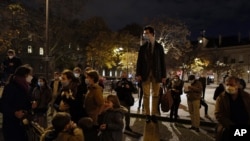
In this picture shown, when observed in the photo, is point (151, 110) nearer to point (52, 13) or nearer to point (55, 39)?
point (52, 13)

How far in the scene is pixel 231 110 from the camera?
6.00 metres

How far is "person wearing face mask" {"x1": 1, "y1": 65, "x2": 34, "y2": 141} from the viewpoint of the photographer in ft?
20.7

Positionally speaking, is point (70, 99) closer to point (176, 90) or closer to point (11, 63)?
point (11, 63)

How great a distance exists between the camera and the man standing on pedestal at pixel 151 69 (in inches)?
317

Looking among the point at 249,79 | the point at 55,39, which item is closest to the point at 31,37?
the point at 55,39

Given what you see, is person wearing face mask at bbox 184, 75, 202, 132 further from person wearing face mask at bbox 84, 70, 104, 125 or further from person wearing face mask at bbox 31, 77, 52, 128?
person wearing face mask at bbox 84, 70, 104, 125

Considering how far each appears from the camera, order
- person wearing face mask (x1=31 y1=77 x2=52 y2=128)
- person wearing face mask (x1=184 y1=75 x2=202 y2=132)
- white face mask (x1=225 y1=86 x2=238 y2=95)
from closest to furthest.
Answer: white face mask (x1=225 y1=86 x2=238 y2=95), person wearing face mask (x1=31 y1=77 x2=52 y2=128), person wearing face mask (x1=184 y1=75 x2=202 y2=132)

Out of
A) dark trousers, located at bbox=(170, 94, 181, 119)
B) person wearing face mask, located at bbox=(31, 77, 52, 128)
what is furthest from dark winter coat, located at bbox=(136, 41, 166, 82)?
dark trousers, located at bbox=(170, 94, 181, 119)

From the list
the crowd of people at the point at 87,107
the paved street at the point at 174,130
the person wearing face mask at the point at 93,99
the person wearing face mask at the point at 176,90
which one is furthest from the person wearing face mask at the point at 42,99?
the person wearing face mask at the point at 176,90

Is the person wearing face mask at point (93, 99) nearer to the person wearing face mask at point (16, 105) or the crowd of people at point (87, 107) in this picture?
the crowd of people at point (87, 107)

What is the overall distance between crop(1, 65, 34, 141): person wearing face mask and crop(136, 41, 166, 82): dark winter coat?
2728 mm

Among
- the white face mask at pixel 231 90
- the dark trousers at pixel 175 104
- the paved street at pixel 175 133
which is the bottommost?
the paved street at pixel 175 133

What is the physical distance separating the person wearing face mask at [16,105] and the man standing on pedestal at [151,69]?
2735 millimetres

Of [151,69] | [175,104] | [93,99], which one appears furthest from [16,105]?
[175,104]
